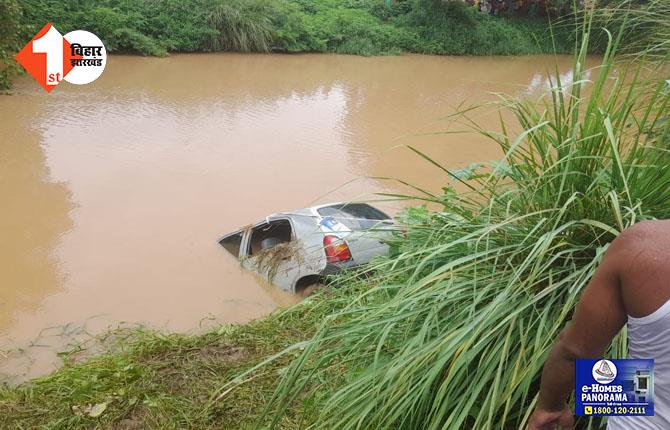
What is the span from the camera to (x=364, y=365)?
2.39 metres

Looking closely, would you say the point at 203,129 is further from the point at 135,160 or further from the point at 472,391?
the point at 472,391

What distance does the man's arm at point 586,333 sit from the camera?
1.37 metres

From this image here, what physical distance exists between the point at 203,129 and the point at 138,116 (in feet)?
5.53

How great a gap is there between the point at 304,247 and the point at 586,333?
4424mm

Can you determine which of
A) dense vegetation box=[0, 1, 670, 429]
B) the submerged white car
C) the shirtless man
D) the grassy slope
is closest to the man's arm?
the shirtless man

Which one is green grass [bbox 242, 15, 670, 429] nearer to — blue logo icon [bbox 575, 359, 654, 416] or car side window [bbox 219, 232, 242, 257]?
blue logo icon [bbox 575, 359, 654, 416]

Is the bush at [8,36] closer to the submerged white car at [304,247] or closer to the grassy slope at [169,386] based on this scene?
the submerged white car at [304,247]

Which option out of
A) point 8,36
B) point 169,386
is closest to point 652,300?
point 169,386

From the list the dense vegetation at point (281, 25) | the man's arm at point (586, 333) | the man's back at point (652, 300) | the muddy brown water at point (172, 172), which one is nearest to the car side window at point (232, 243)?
the muddy brown water at point (172, 172)

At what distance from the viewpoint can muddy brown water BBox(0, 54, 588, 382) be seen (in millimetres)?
6570

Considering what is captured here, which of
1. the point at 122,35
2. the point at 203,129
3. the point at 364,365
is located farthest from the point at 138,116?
the point at 364,365

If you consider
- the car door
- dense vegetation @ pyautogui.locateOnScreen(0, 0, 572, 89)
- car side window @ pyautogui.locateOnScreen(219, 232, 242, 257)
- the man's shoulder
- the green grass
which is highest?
dense vegetation @ pyautogui.locateOnScreen(0, 0, 572, 89)

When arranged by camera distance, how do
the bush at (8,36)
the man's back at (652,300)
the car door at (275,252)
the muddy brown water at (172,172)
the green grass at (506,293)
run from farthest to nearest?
the bush at (8,36), the muddy brown water at (172,172), the car door at (275,252), the green grass at (506,293), the man's back at (652,300)

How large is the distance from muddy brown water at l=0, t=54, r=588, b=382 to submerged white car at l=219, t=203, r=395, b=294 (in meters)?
0.36
